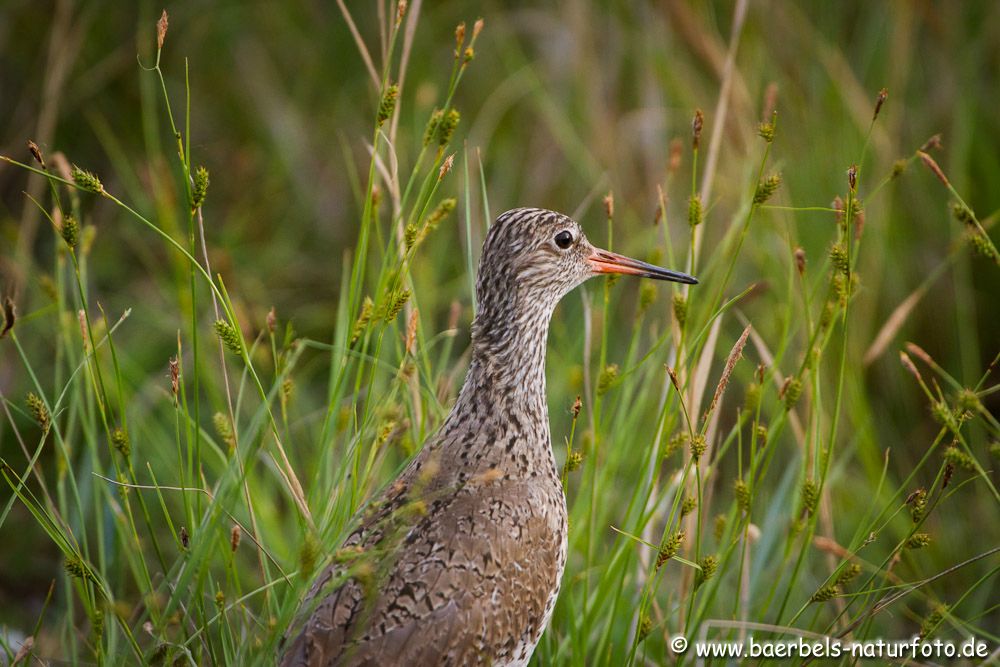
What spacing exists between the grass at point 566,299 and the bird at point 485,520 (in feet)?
0.62

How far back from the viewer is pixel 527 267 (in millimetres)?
4105

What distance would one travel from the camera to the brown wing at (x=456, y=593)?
133 inches

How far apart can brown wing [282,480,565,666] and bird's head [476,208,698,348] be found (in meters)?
0.67

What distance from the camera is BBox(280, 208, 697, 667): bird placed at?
3.39m

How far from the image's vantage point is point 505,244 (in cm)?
410

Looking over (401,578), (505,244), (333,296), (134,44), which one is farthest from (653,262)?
(134,44)

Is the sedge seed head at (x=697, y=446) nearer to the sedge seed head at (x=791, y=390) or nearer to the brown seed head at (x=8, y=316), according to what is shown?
the sedge seed head at (x=791, y=390)

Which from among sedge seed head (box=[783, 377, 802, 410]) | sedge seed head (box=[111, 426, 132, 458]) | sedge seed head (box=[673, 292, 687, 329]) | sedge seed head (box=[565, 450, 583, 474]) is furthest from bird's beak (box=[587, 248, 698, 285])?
sedge seed head (box=[111, 426, 132, 458])

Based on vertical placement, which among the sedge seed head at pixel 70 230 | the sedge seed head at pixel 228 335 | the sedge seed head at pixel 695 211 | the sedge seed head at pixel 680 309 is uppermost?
the sedge seed head at pixel 70 230

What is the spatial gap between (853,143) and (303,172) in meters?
3.45

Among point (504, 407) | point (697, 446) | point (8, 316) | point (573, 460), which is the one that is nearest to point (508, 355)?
point (504, 407)

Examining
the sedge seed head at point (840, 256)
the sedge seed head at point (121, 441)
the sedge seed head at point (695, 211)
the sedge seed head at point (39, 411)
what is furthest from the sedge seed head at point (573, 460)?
the sedge seed head at point (39, 411)

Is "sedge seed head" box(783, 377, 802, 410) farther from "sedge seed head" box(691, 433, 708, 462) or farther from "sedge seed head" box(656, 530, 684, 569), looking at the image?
"sedge seed head" box(656, 530, 684, 569)

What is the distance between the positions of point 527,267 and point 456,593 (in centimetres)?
118
